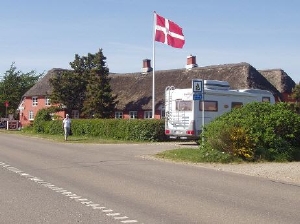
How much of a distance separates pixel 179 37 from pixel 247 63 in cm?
1301

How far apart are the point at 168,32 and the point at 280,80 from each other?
18.4 meters

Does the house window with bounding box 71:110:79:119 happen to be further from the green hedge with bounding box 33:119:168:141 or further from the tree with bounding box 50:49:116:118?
the green hedge with bounding box 33:119:168:141

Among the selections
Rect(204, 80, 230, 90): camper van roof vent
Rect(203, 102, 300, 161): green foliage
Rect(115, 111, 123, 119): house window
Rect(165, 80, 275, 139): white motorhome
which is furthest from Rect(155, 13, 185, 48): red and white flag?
Rect(115, 111, 123, 119): house window

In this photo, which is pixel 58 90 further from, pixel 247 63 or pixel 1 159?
pixel 1 159

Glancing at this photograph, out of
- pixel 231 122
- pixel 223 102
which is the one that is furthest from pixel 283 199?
pixel 223 102

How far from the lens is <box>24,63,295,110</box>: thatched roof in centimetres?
4356

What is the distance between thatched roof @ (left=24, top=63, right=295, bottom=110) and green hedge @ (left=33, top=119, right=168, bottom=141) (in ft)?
33.9

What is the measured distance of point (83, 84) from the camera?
4838 cm

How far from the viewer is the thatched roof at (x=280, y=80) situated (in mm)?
47812

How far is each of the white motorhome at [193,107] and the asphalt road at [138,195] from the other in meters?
9.63

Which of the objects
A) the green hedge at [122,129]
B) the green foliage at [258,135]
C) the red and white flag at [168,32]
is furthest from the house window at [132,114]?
the green foliage at [258,135]

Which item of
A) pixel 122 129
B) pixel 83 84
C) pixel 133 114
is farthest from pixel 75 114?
pixel 122 129

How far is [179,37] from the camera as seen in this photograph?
33688 mm

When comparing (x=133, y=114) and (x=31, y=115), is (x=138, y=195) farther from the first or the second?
(x=31, y=115)
